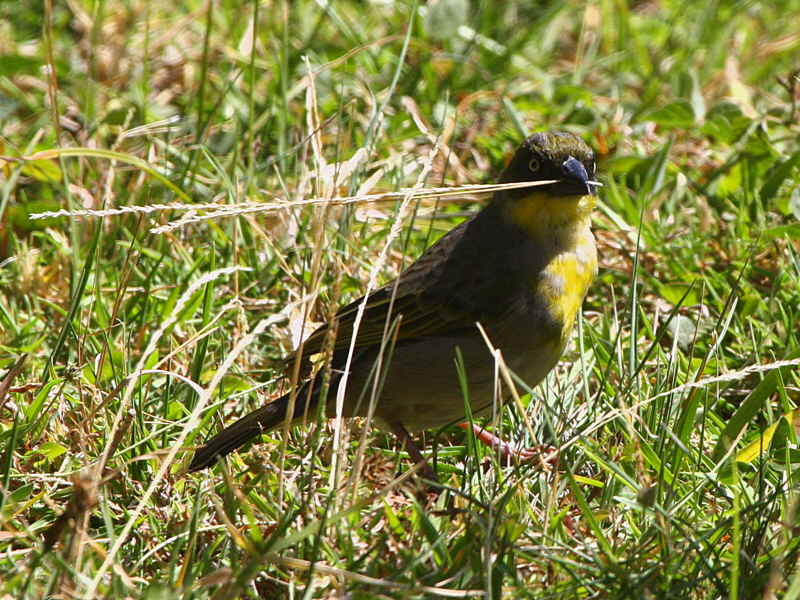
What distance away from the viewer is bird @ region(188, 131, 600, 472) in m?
4.23

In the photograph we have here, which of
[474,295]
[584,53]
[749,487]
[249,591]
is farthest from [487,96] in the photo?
[249,591]

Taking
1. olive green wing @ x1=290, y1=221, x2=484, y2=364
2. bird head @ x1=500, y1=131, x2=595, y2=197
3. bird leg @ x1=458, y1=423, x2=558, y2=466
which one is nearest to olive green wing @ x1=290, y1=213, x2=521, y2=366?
olive green wing @ x1=290, y1=221, x2=484, y2=364

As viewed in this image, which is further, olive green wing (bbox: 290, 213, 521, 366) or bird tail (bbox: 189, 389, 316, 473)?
olive green wing (bbox: 290, 213, 521, 366)

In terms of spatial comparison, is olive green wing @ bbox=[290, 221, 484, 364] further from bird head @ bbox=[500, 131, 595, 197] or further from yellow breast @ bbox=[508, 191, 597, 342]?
bird head @ bbox=[500, 131, 595, 197]

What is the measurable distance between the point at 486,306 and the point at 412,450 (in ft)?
2.12

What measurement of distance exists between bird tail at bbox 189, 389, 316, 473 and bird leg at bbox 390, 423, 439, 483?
0.39m

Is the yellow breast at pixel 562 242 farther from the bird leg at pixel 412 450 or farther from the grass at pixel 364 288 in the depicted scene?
the bird leg at pixel 412 450

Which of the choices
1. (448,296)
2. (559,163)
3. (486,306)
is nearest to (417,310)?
(448,296)

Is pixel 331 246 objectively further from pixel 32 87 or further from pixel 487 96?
pixel 32 87

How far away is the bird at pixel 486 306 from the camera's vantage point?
423cm

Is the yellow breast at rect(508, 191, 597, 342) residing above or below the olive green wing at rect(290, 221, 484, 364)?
above

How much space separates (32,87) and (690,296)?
3.95m

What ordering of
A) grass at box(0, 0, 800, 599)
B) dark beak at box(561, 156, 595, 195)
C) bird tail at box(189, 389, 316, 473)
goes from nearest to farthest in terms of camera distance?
grass at box(0, 0, 800, 599) < bird tail at box(189, 389, 316, 473) < dark beak at box(561, 156, 595, 195)

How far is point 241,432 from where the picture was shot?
155 inches
